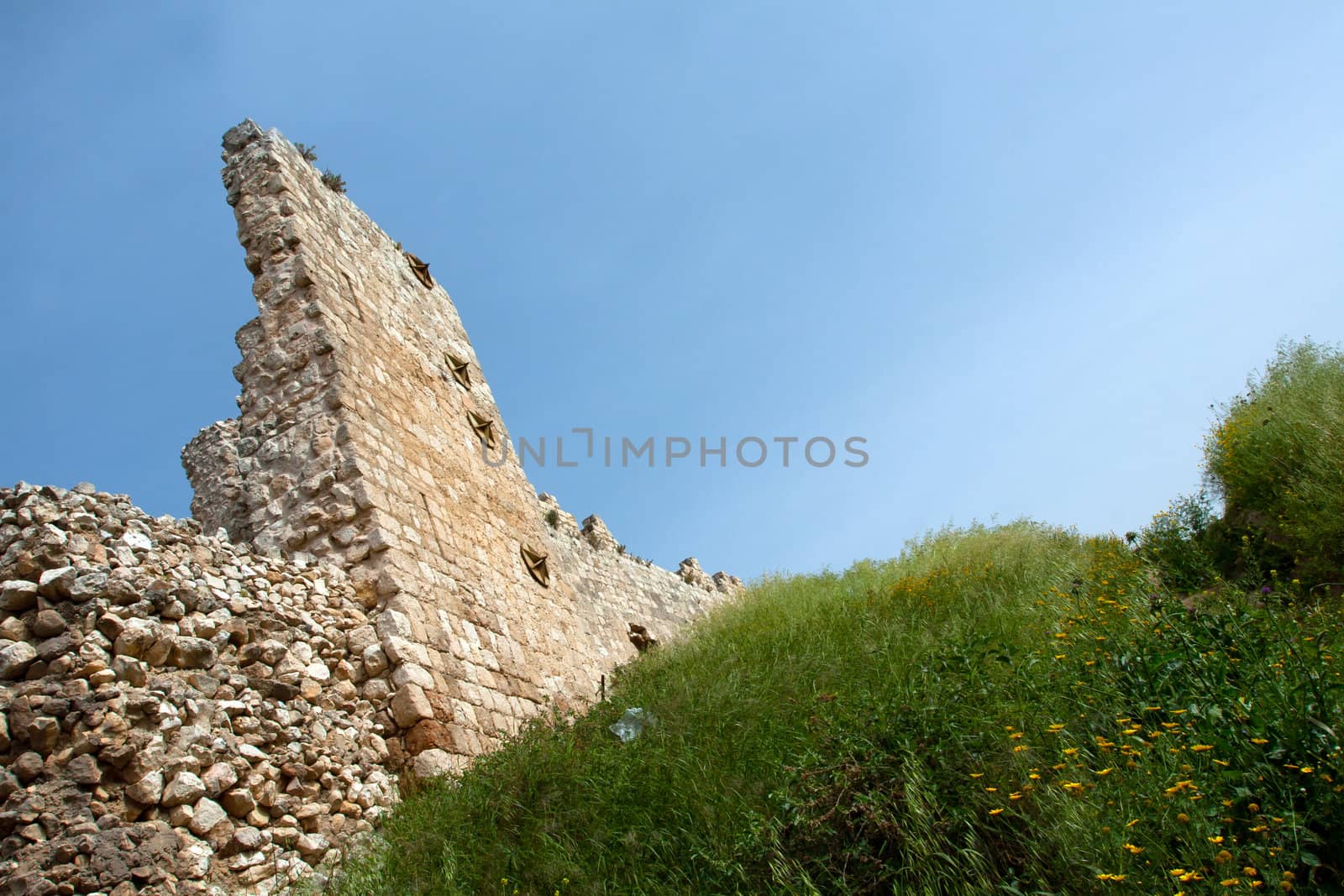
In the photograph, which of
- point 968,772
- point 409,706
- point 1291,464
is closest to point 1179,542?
point 1291,464

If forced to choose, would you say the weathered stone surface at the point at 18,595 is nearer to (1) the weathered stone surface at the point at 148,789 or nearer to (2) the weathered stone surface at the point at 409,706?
(1) the weathered stone surface at the point at 148,789

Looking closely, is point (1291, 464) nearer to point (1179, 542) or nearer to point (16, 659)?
point (1179, 542)

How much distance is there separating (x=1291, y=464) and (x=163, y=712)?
7.93m

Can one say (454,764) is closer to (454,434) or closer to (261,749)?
(261,749)

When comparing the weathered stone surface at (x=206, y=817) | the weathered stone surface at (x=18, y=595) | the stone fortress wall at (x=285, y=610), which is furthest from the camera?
the weathered stone surface at (x=18, y=595)

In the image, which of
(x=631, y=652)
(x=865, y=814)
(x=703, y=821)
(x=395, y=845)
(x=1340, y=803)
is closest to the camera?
(x=1340, y=803)

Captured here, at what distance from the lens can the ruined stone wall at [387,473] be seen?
5.84 metres

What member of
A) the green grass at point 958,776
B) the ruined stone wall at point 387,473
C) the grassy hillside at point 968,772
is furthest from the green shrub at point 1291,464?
the ruined stone wall at point 387,473

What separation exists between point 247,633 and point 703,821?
2.82 meters

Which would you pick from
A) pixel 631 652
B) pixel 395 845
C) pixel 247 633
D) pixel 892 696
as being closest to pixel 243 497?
pixel 247 633

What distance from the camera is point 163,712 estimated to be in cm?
400

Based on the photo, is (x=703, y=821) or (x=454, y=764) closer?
(x=703, y=821)

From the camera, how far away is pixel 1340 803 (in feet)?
8.38

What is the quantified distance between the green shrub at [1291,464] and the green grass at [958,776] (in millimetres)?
964
